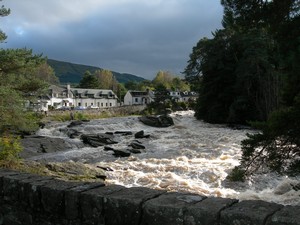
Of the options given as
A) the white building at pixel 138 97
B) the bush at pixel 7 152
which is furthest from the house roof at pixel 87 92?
the bush at pixel 7 152

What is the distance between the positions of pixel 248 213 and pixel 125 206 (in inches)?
44.2

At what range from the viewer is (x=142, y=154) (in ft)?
67.8

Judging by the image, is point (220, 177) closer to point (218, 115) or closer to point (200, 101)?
point (218, 115)

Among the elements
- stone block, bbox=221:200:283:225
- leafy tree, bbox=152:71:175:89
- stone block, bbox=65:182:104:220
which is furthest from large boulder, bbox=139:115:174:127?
leafy tree, bbox=152:71:175:89

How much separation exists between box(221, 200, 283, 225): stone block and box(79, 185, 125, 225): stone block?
1227 mm

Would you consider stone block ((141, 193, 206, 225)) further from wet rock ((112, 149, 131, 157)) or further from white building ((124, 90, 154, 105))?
white building ((124, 90, 154, 105))

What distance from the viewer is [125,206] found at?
3.14 metres

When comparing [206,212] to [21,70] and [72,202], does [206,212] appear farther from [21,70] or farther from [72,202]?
[21,70]

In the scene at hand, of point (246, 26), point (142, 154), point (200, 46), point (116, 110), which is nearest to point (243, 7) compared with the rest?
point (246, 26)

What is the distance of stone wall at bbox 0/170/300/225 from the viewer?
8.67 feet

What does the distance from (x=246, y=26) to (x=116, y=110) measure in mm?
59630

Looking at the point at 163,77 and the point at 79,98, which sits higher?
the point at 163,77

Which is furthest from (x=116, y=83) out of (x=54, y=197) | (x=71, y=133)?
(x=54, y=197)

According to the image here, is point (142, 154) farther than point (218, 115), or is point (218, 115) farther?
point (218, 115)
